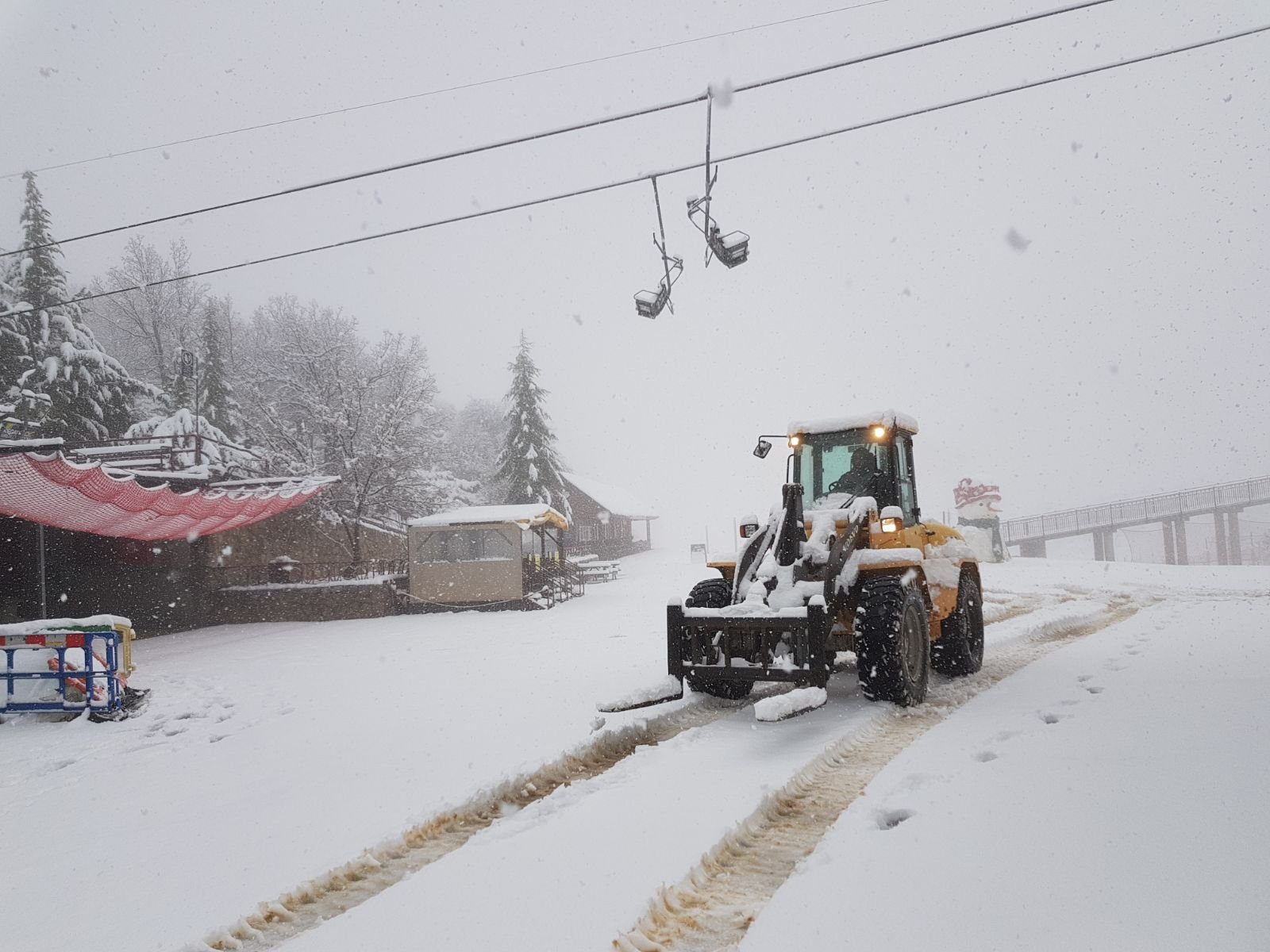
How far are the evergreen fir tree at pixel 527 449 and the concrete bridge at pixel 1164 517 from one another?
20.5 m

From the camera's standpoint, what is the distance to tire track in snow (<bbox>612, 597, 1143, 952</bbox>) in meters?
2.84

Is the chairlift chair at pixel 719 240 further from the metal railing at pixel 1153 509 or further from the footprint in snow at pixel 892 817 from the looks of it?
the metal railing at pixel 1153 509

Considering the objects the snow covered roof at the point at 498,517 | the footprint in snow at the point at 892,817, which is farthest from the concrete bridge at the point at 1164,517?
the footprint in snow at the point at 892,817

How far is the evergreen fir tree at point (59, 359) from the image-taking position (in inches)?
888

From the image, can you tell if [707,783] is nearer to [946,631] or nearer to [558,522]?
[946,631]

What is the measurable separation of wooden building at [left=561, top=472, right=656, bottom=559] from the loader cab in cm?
3046

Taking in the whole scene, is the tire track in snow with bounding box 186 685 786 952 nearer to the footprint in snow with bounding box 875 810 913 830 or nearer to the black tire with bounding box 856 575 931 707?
the black tire with bounding box 856 575 931 707

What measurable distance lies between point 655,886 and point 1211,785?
2.67 m

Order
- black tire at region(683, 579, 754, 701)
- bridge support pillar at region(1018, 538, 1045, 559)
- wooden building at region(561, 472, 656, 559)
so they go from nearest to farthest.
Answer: black tire at region(683, 579, 754, 701)
bridge support pillar at region(1018, 538, 1045, 559)
wooden building at region(561, 472, 656, 559)

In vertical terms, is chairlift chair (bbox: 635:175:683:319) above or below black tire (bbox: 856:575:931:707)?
above

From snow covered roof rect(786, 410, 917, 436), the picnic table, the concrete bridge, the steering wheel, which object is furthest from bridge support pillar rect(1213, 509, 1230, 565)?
the steering wheel

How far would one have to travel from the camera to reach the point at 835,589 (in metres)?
5.96

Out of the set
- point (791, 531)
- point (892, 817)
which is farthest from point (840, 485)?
point (892, 817)

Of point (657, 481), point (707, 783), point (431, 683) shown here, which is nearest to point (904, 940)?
point (707, 783)
